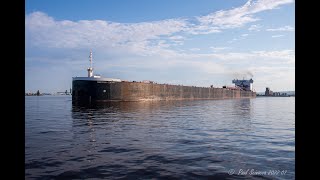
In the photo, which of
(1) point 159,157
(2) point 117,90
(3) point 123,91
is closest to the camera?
(1) point 159,157

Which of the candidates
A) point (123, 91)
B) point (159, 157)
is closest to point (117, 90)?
point (123, 91)

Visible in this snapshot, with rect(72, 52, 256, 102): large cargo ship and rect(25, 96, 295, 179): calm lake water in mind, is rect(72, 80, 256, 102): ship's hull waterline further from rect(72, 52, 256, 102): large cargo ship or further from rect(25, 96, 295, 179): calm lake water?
rect(25, 96, 295, 179): calm lake water

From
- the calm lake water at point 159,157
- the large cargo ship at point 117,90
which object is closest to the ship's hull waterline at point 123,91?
the large cargo ship at point 117,90

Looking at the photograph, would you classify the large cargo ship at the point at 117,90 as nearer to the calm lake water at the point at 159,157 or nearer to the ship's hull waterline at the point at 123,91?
the ship's hull waterline at the point at 123,91

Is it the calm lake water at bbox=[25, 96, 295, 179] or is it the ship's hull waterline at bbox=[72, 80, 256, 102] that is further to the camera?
the ship's hull waterline at bbox=[72, 80, 256, 102]

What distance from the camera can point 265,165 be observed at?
299 inches

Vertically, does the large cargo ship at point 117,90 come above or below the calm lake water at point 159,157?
above

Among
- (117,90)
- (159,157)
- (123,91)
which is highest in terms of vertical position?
(117,90)

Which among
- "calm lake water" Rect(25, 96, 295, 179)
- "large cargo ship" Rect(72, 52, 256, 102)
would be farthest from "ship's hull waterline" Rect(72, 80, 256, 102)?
"calm lake water" Rect(25, 96, 295, 179)

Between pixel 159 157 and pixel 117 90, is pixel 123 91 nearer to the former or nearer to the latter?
pixel 117 90

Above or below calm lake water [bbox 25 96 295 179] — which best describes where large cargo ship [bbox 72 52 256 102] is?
above
